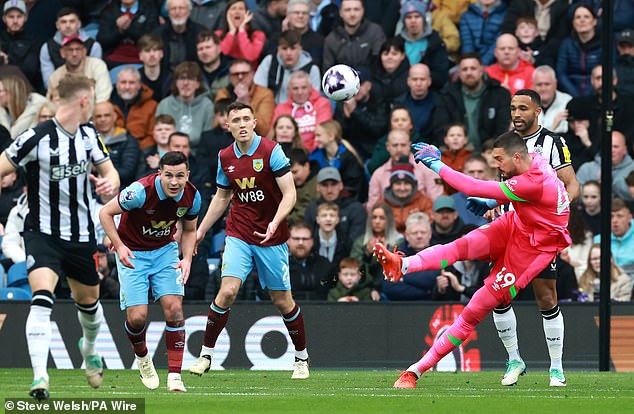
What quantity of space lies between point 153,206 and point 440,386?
3.15 metres

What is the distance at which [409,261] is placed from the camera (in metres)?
10.8

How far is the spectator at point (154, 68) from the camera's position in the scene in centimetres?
1877

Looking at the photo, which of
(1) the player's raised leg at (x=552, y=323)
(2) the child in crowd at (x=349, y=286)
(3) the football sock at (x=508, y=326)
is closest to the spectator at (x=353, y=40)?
(2) the child in crowd at (x=349, y=286)

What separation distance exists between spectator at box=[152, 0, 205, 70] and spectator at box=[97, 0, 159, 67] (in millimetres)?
404

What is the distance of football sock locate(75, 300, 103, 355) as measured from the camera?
1086 cm

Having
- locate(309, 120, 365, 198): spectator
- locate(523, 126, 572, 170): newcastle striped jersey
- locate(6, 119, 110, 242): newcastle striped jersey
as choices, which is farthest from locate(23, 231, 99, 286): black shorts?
locate(309, 120, 365, 198): spectator

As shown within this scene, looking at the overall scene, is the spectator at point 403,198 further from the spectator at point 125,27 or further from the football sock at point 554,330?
the spectator at point 125,27

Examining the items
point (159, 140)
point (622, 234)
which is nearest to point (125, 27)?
point (159, 140)

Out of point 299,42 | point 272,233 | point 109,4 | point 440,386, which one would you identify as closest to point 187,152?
point 299,42

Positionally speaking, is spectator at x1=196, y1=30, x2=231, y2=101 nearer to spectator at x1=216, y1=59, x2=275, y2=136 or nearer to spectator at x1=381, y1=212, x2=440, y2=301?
spectator at x1=216, y1=59, x2=275, y2=136

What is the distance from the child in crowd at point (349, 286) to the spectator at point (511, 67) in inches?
152

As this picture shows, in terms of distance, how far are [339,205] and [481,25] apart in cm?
400

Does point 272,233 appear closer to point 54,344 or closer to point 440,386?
point 440,386

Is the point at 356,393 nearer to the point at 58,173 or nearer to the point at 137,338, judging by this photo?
the point at 137,338
